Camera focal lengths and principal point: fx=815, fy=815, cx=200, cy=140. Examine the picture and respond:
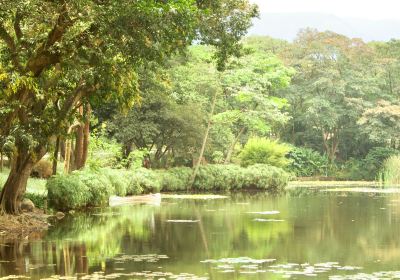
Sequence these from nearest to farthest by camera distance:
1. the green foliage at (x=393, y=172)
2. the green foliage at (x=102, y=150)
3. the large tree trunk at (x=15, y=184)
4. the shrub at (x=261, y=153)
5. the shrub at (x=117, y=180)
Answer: the large tree trunk at (x=15, y=184)
the shrub at (x=117, y=180)
the green foliage at (x=102, y=150)
the shrub at (x=261, y=153)
the green foliage at (x=393, y=172)

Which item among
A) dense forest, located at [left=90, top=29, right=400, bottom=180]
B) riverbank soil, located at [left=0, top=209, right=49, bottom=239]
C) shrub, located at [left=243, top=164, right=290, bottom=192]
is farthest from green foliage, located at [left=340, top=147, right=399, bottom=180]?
riverbank soil, located at [left=0, top=209, right=49, bottom=239]

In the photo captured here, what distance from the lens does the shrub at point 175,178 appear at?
41.4 meters

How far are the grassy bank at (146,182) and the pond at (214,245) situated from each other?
2.68 ft

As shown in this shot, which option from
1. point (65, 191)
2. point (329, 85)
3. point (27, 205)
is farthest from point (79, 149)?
point (329, 85)

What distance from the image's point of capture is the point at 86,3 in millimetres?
16016

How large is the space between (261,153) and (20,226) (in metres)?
29.5

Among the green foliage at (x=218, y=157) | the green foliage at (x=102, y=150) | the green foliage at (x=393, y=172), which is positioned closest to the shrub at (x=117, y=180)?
the green foliage at (x=102, y=150)

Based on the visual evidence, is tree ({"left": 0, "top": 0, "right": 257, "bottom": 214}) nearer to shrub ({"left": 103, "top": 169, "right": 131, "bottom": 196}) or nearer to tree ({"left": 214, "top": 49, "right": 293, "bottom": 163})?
shrub ({"left": 103, "top": 169, "right": 131, "bottom": 196})

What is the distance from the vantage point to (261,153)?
159 ft

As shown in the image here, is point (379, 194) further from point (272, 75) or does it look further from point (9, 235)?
point (9, 235)

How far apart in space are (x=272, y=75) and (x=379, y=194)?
13.2 metres

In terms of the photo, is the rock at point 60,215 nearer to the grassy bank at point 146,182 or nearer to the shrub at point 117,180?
the grassy bank at point 146,182

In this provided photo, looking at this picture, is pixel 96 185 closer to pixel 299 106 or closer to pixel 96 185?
pixel 96 185

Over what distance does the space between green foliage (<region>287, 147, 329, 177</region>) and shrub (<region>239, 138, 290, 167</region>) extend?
9626 millimetres
